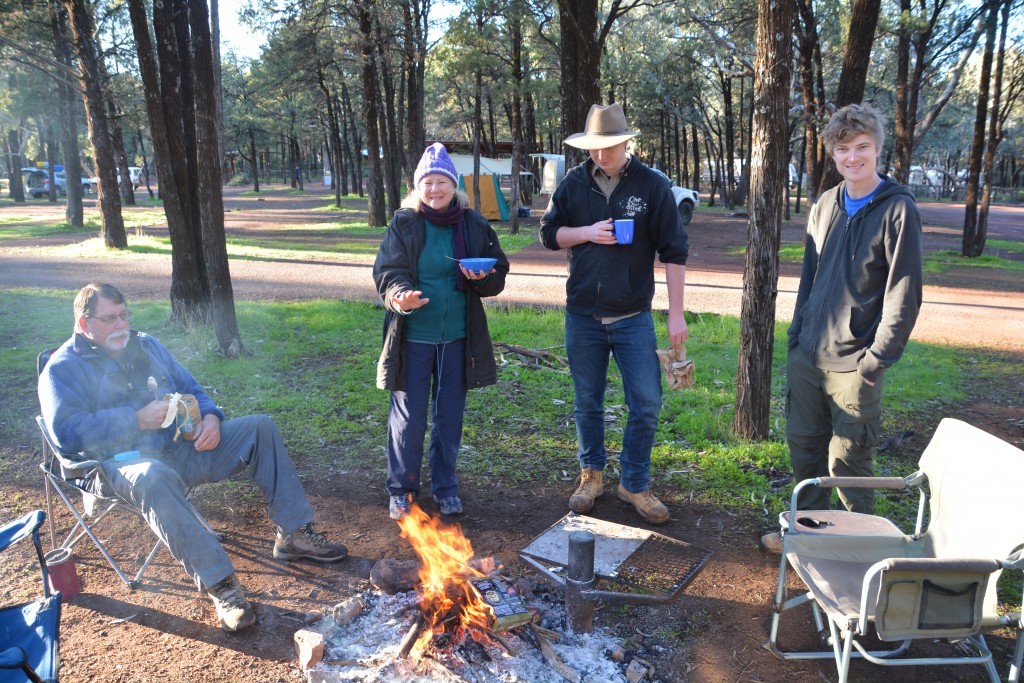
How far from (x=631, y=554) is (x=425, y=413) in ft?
4.45

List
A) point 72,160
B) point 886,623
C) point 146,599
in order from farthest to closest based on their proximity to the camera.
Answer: point 72,160 → point 146,599 → point 886,623

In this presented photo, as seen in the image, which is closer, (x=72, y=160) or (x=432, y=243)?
(x=432, y=243)

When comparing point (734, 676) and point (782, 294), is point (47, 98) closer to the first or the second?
point (782, 294)

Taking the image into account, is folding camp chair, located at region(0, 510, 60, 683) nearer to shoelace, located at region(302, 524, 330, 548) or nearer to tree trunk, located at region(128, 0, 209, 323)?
shoelace, located at region(302, 524, 330, 548)

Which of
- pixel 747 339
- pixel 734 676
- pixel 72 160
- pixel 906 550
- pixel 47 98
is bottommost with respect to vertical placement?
pixel 734 676

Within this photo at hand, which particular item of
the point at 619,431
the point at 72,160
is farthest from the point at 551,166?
the point at 619,431

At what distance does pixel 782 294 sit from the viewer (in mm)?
11297

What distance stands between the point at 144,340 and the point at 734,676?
3163mm

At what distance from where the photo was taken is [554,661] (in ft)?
9.09

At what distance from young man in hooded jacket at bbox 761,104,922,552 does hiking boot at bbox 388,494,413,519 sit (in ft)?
6.85

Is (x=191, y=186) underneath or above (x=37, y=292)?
above

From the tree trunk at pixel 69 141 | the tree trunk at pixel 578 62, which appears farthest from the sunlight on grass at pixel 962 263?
the tree trunk at pixel 69 141

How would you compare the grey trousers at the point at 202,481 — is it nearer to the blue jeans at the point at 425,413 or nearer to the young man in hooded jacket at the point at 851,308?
the blue jeans at the point at 425,413

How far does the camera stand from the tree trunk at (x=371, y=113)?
2027 centimetres
